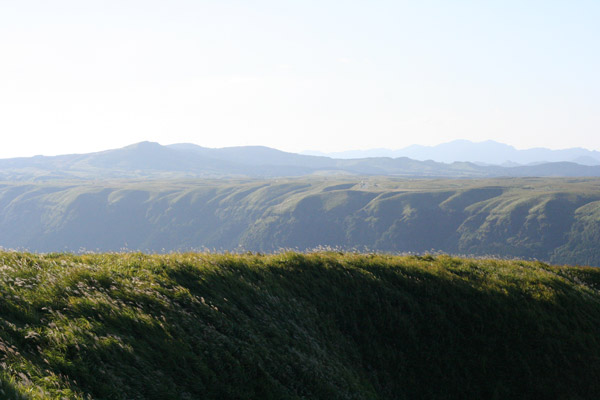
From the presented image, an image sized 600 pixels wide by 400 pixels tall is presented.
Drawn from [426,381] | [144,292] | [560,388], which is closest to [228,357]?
[144,292]

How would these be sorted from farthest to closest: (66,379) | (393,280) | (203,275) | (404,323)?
(393,280) < (404,323) < (203,275) < (66,379)

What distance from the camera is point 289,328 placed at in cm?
1211

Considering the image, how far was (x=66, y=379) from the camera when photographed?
6762 mm

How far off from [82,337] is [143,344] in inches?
46.3

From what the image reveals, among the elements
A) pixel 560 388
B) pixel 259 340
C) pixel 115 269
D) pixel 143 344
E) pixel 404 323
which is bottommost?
pixel 560 388

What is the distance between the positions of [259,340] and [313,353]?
188 centimetres

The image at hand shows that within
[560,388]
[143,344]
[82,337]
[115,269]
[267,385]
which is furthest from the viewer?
[560,388]

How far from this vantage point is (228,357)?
363 inches

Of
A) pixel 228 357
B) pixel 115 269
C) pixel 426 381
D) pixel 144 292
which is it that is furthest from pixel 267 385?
pixel 426 381

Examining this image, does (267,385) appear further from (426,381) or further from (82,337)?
(426,381)

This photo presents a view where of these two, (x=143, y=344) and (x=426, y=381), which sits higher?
(x=143, y=344)

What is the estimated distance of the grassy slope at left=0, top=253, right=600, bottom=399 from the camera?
7.64 metres

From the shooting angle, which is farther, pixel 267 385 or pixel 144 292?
pixel 144 292

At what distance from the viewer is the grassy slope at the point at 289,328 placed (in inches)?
301
